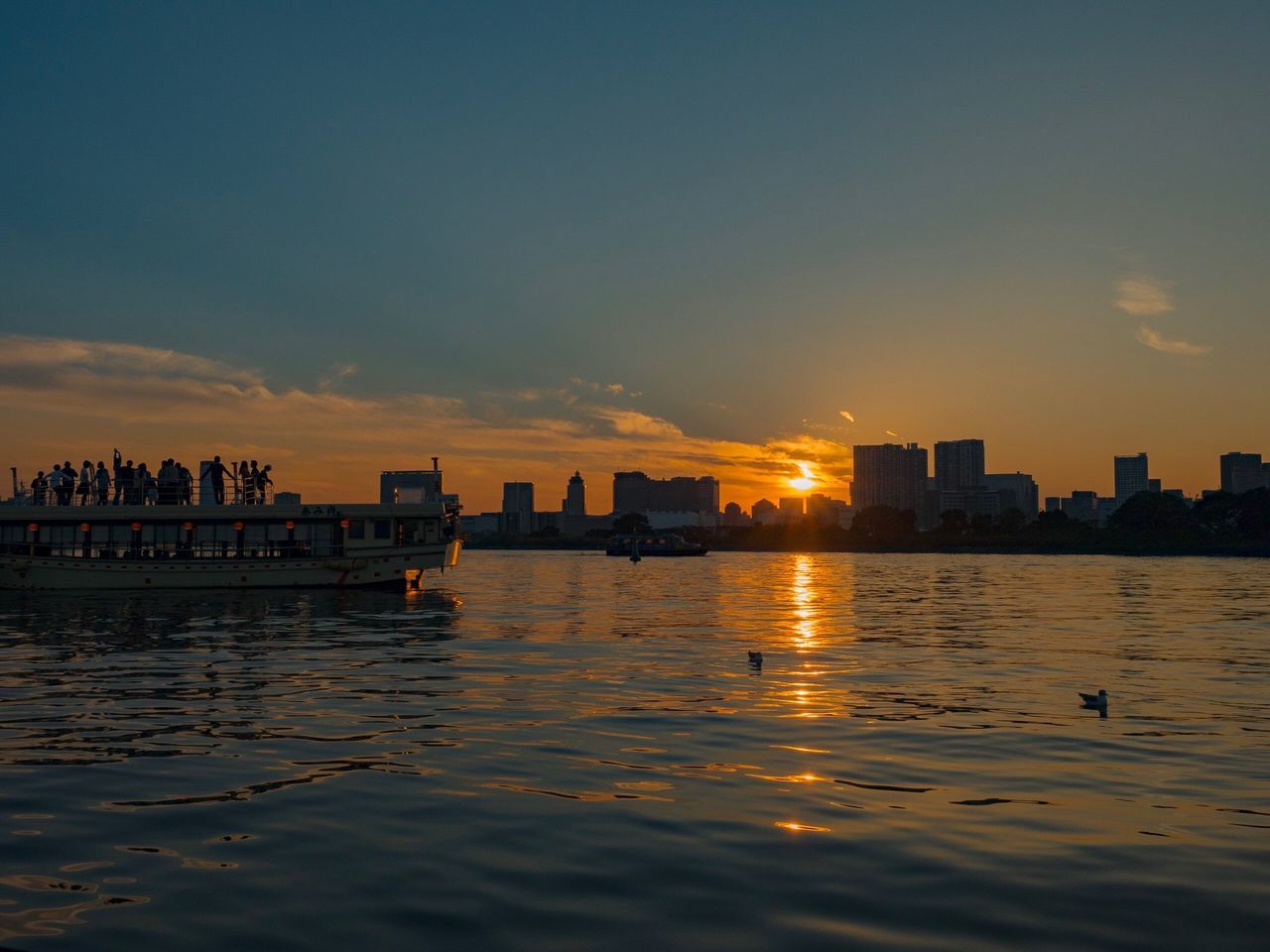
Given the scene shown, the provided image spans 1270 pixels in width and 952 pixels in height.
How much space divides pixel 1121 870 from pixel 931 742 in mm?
6941

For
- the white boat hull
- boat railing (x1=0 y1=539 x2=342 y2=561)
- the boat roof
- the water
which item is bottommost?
the water

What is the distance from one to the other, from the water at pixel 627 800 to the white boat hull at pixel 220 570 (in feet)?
96.1

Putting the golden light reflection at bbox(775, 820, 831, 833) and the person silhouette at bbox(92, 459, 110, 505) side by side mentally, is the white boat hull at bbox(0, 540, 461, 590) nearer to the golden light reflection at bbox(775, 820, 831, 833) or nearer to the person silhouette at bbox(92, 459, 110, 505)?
the person silhouette at bbox(92, 459, 110, 505)

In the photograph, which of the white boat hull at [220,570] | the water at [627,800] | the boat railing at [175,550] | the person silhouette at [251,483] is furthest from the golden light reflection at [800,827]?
the person silhouette at [251,483]

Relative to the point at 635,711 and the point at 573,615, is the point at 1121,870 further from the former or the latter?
the point at 573,615

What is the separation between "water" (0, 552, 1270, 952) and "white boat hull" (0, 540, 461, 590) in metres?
29.3

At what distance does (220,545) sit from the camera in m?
61.1

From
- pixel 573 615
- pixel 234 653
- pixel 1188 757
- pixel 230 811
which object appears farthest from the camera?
pixel 573 615

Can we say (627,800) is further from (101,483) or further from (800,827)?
(101,483)

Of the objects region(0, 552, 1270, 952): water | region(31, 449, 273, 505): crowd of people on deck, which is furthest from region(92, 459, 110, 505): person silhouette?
region(0, 552, 1270, 952): water

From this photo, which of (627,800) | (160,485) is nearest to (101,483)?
(160,485)

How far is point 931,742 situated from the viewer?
56.8 feet

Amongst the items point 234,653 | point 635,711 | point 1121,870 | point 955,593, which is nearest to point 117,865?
point 1121,870

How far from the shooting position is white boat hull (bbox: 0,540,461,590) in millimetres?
60469
